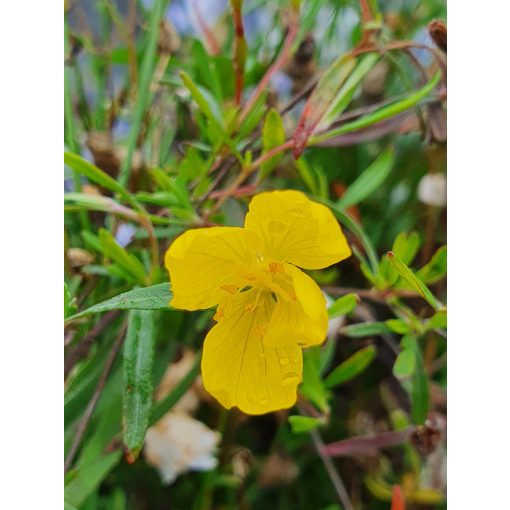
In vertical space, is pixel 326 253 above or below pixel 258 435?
above

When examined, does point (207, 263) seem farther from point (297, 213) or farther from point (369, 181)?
point (369, 181)

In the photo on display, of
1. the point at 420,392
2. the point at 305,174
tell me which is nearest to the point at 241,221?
the point at 305,174

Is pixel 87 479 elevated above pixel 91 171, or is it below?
below

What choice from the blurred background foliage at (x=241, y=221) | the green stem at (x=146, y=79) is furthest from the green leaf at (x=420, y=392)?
the green stem at (x=146, y=79)

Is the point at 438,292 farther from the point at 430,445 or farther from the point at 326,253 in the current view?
the point at 326,253
